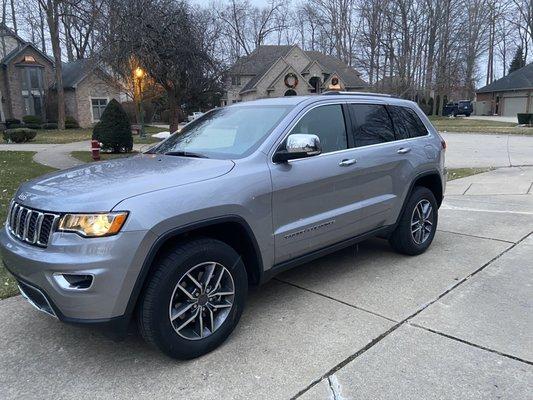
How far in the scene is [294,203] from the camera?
11.8 ft

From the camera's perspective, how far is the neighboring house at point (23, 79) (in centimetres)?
3816

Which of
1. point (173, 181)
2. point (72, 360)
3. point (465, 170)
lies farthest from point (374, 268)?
point (465, 170)

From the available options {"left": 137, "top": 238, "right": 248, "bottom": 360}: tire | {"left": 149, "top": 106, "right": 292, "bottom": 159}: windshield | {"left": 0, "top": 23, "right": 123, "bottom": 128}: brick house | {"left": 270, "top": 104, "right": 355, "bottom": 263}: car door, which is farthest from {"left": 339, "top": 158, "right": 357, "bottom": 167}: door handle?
{"left": 0, "top": 23, "right": 123, "bottom": 128}: brick house

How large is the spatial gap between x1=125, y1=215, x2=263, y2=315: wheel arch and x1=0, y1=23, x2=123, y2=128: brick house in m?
37.7

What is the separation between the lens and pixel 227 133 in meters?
4.01

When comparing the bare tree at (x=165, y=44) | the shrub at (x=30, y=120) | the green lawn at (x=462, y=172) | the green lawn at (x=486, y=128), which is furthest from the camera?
the shrub at (x=30, y=120)

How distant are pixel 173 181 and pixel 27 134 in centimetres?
2368

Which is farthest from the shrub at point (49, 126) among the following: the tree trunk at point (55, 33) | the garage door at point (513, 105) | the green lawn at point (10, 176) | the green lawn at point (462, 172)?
the garage door at point (513, 105)

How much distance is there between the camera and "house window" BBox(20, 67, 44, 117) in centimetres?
3900

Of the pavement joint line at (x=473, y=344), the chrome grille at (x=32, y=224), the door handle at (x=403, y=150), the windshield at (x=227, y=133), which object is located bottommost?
the pavement joint line at (x=473, y=344)

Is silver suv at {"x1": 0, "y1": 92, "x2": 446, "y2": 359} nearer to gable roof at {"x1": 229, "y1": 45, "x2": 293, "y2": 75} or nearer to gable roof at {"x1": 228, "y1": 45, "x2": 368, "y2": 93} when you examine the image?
gable roof at {"x1": 228, "y1": 45, "x2": 368, "y2": 93}

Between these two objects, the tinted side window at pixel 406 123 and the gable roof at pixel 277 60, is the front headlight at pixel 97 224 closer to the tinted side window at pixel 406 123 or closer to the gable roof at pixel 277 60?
the tinted side window at pixel 406 123

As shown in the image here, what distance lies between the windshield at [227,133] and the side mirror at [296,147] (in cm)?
22

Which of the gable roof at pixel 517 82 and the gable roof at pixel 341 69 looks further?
the gable roof at pixel 517 82
